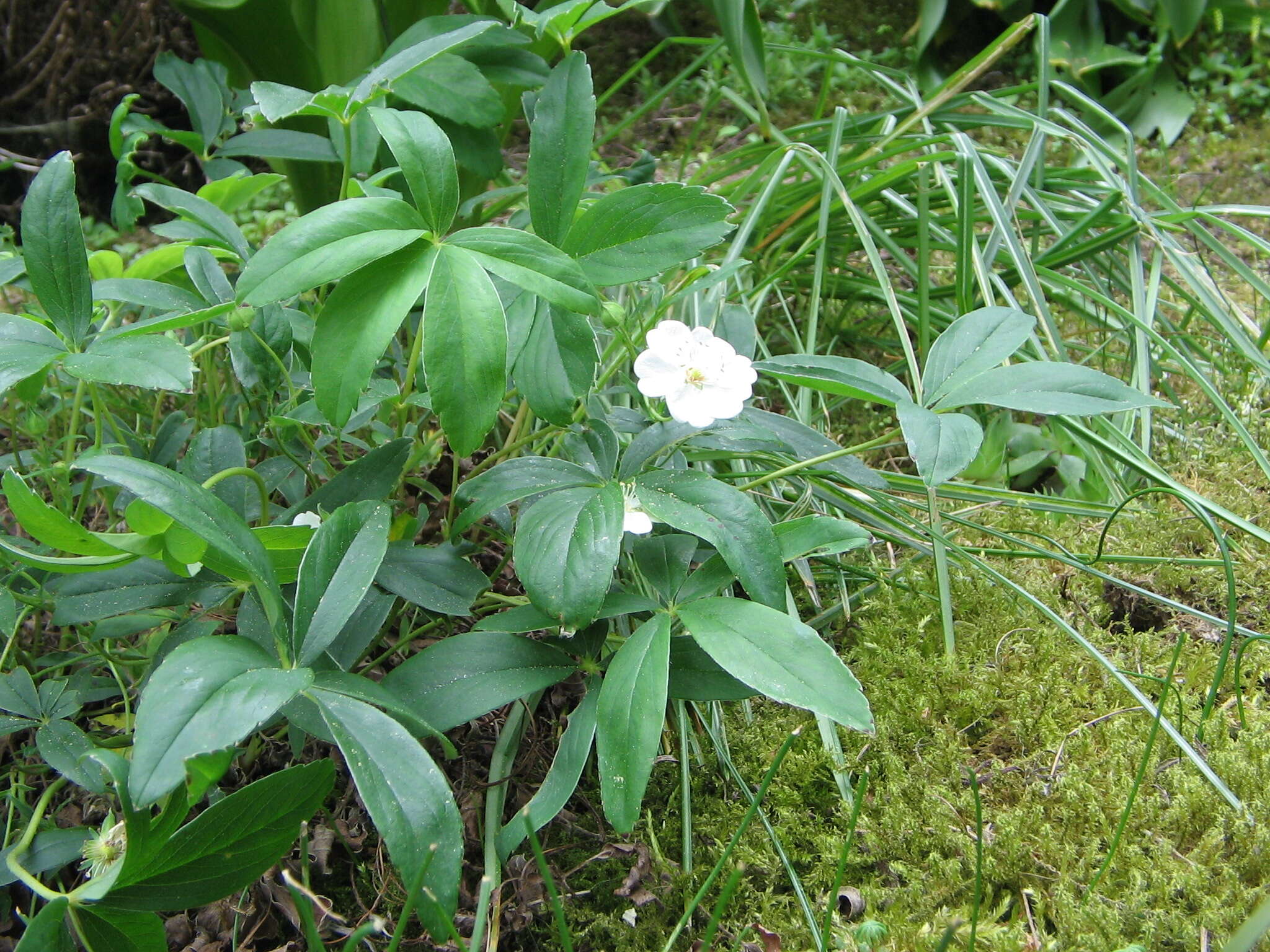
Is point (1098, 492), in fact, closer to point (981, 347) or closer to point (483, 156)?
point (981, 347)

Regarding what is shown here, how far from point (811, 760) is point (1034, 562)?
1.33 ft

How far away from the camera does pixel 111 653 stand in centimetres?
78

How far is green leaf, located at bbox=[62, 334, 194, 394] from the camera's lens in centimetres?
61

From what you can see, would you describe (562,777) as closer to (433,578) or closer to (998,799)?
(433,578)

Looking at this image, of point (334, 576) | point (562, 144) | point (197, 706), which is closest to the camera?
point (197, 706)

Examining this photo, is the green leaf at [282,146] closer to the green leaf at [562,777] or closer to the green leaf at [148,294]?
the green leaf at [148,294]

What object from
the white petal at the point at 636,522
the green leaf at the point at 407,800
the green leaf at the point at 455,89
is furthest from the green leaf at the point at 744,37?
the green leaf at the point at 407,800

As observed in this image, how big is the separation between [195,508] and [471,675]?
0.23m

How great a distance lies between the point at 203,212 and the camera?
845mm

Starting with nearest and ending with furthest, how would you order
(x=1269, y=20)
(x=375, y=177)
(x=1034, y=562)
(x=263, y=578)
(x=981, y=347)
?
(x=263, y=578)
(x=981, y=347)
(x=375, y=177)
(x=1034, y=562)
(x=1269, y=20)

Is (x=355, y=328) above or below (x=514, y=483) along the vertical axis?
above

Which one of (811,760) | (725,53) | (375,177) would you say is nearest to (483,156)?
(375,177)

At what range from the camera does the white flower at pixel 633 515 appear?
26.8 inches

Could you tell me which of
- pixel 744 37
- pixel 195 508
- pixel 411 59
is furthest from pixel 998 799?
pixel 744 37
